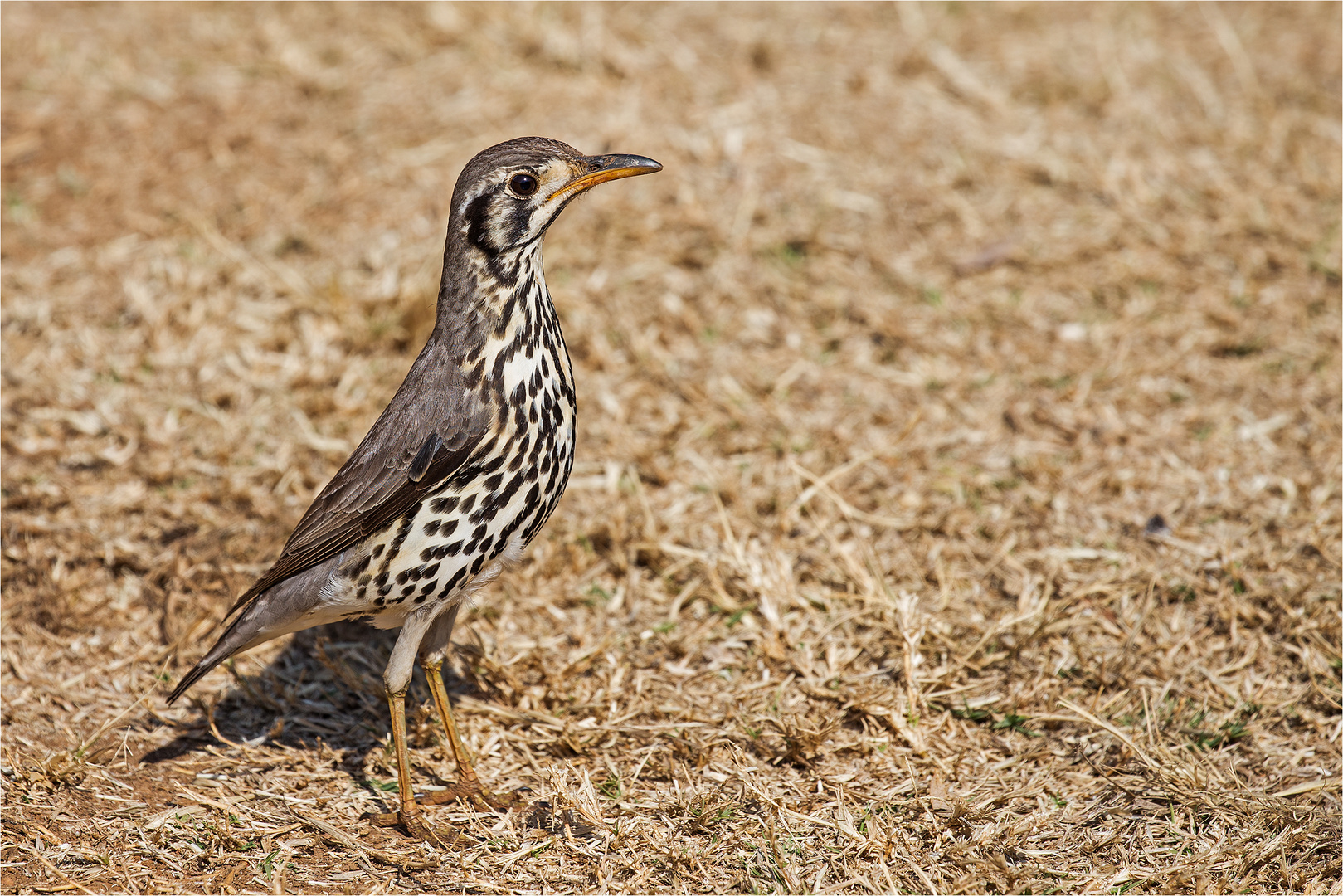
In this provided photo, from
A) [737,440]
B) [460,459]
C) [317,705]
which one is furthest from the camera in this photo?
[737,440]

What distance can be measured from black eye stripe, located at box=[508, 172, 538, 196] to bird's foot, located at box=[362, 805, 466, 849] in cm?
237

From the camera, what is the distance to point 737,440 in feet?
22.9

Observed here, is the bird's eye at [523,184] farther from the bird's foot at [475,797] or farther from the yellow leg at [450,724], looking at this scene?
the bird's foot at [475,797]

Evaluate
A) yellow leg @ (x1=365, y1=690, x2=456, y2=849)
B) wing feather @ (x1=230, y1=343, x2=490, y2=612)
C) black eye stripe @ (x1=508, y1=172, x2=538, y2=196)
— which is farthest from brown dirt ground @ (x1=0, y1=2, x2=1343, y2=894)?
black eye stripe @ (x1=508, y1=172, x2=538, y2=196)

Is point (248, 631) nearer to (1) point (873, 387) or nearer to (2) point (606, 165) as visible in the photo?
(2) point (606, 165)

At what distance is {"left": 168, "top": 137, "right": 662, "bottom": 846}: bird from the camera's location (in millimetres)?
4594

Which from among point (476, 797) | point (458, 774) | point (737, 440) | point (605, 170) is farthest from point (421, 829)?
point (737, 440)

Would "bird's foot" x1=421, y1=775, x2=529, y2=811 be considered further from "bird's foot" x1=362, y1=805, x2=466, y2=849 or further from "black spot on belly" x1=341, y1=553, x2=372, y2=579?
"black spot on belly" x1=341, y1=553, x2=372, y2=579

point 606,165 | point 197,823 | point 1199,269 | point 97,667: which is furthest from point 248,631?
point 1199,269

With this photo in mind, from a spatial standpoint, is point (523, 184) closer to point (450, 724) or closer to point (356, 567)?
point (356, 567)

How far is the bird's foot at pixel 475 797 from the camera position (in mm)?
4910

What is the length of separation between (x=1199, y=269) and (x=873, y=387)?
98.7 inches

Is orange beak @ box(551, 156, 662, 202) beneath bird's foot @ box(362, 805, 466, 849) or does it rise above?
above

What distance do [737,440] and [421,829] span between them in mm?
2994
